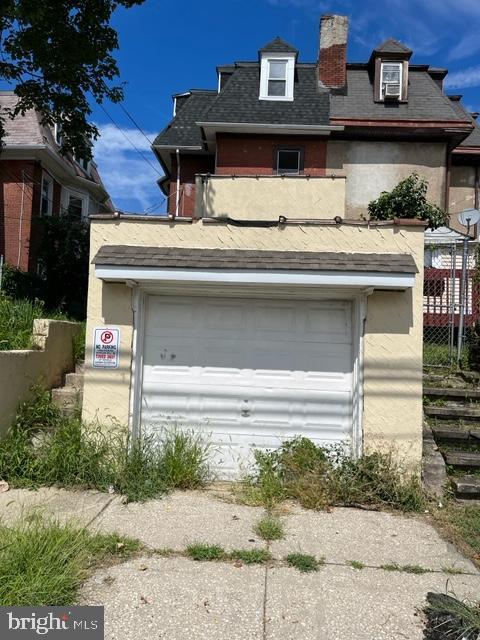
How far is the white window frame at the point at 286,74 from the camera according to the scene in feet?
51.0

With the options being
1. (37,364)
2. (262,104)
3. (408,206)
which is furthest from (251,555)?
(262,104)

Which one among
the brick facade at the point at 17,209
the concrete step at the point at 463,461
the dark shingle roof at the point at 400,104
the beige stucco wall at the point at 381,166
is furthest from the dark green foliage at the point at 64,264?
the dark shingle roof at the point at 400,104

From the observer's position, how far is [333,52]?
16297 millimetres

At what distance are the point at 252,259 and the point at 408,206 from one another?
8.70m

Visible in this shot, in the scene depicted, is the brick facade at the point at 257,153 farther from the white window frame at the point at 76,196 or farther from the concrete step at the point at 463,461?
the concrete step at the point at 463,461

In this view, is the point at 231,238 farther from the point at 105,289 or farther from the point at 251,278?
the point at 105,289

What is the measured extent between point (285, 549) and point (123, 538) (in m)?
1.37

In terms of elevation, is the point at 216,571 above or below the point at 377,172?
below

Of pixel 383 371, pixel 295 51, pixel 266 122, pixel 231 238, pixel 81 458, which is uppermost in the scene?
pixel 295 51

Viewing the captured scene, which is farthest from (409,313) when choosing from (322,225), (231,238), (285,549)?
(285,549)

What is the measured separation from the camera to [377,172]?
49.0ft

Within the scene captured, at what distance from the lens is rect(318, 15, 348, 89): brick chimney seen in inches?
637

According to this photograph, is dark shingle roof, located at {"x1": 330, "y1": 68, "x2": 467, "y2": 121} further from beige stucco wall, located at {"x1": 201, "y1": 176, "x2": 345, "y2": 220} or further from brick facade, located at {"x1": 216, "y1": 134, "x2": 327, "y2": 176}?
beige stucco wall, located at {"x1": 201, "y1": 176, "x2": 345, "y2": 220}

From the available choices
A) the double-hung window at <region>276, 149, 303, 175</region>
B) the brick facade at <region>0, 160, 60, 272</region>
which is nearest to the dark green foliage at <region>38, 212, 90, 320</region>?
the brick facade at <region>0, 160, 60, 272</region>
